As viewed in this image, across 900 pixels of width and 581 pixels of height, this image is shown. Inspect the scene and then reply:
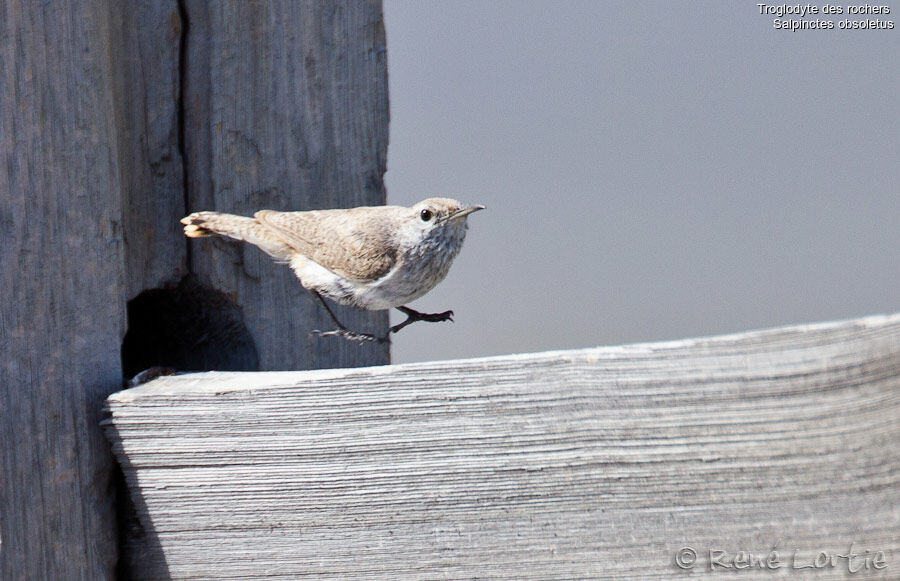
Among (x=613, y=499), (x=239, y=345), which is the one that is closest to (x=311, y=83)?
(x=239, y=345)

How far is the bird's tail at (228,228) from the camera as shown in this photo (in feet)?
7.47

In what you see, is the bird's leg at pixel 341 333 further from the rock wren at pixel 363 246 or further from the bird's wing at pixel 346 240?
the bird's wing at pixel 346 240

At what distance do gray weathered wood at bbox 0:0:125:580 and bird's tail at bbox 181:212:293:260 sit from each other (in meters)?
0.32

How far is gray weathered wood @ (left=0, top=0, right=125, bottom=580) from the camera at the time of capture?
1.83m

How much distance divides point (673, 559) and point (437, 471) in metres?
0.41

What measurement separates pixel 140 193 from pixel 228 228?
0.76 feet

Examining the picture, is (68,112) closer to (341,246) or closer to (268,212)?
(268,212)

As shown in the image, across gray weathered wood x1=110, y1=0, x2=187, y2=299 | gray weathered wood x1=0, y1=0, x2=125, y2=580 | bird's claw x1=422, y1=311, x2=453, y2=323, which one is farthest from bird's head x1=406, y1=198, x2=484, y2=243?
gray weathered wood x1=0, y1=0, x2=125, y2=580

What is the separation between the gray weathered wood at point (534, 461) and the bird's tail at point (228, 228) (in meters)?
0.51

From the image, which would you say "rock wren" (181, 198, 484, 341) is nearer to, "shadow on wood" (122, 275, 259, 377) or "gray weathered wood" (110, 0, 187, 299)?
"gray weathered wood" (110, 0, 187, 299)

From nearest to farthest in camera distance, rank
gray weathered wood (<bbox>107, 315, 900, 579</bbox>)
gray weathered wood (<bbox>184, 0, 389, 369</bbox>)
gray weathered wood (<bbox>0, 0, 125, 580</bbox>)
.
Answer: gray weathered wood (<bbox>107, 315, 900, 579</bbox>)
gray weathered wood (<bbox>0, 0, 125, 580</bbox>)
gray weathered wood (<bbox>184, 0, 389, 369</bbox>)

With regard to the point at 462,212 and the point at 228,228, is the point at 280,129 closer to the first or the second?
the point at 228,228

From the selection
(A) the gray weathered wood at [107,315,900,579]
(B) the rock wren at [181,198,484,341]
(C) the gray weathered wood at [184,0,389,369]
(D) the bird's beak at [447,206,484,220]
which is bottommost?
(A) the gray weathered wood at [107,315,900,579]

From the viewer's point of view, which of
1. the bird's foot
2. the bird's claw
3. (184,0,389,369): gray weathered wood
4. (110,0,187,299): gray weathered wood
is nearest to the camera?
(110,0,187,299): gray weathered wood
